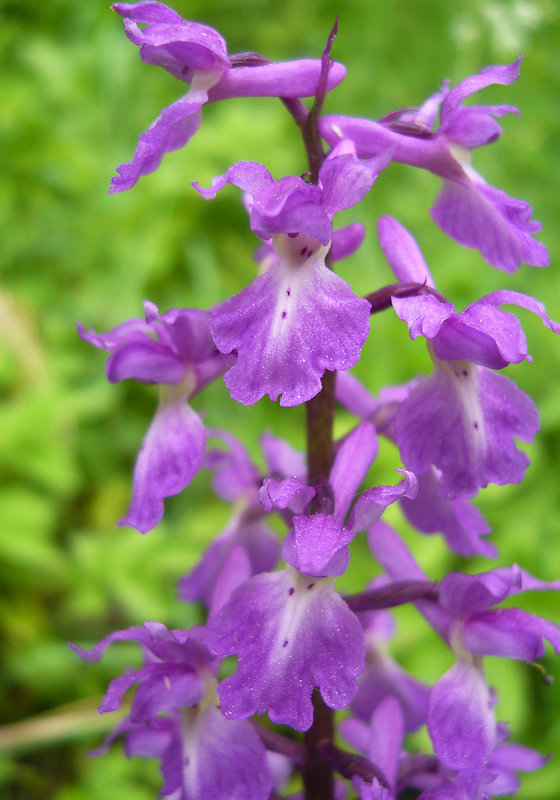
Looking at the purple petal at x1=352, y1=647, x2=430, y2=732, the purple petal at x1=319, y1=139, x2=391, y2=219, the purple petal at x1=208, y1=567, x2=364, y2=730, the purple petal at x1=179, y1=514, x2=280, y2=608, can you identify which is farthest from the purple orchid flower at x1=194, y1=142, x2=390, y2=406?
the purple petal at x1=352, y1=647, x2=430, y2=732

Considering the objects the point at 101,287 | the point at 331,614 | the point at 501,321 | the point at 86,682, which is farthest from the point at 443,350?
the point at 101,287

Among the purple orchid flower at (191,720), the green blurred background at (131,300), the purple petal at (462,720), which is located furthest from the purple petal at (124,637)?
the green blurred background at (131,300)

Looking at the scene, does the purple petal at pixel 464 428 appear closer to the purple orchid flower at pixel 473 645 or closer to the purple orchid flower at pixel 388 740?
the purple orchid flower at pixel 473 645

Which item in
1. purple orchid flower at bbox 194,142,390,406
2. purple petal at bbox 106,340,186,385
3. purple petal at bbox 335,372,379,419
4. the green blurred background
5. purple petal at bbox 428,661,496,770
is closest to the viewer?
purple orchid flower at bbox 194,142,390,406

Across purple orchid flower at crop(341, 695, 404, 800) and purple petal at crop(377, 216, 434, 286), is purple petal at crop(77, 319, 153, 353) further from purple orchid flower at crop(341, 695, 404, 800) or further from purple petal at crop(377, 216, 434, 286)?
purple orchid flower at crop(341, 695, 404, 800)

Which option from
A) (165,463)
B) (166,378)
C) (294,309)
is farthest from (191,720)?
(294,309)

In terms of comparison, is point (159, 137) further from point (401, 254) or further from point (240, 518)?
point (240, 518)
